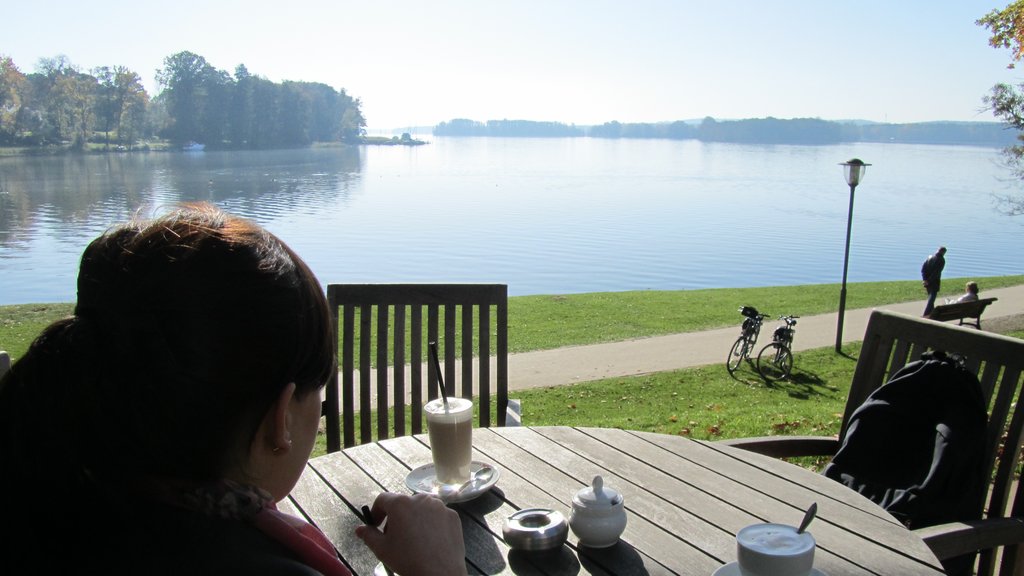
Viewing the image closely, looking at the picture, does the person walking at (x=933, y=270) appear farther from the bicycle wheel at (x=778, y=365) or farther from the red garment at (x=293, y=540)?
the red garment at (x=293, y=540)

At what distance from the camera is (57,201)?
140ft

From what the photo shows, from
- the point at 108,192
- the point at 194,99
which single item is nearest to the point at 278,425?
the point at 108,192

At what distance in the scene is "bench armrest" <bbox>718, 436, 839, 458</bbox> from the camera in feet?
8.33

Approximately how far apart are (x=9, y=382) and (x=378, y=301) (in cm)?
248

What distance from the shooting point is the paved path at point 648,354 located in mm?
9661

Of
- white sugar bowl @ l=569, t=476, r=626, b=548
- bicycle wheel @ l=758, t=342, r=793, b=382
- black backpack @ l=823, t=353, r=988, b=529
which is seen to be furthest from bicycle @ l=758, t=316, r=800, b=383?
white sugar bowl @ l=569, t=476, r=626, b=548

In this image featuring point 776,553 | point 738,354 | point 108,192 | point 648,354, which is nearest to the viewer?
point 776,553

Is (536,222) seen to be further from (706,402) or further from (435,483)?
(435,483)

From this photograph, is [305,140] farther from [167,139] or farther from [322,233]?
[322,233]

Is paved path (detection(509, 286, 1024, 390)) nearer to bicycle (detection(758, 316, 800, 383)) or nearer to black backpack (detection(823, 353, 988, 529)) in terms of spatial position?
bicycle (detection(758, 316, 800, 383))

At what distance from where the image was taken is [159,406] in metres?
0.71

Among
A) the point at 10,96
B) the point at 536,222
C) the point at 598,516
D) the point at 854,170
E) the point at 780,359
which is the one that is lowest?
the point at 536,222

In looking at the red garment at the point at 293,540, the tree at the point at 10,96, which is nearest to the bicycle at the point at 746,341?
the red garment at the point at 293,540

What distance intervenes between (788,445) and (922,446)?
40 cm
